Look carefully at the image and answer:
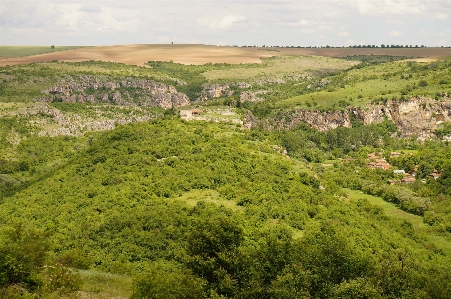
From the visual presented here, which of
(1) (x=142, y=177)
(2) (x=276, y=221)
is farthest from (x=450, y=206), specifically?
(1) (x=142, y=177)

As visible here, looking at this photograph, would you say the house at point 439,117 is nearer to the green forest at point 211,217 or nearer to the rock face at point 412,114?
the rock face at point 412,114

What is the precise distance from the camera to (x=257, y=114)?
5541 inches

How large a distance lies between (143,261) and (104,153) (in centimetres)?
2660

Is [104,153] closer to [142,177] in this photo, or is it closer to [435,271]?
[142,177]

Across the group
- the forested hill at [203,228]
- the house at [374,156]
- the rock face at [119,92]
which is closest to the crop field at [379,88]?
the house at [374,156]

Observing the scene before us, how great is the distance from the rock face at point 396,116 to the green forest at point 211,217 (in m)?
12.4

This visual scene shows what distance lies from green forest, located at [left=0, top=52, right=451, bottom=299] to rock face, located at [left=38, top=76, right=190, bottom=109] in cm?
4013

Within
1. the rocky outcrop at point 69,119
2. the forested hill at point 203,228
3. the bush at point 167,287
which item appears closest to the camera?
the bush at point 167,287

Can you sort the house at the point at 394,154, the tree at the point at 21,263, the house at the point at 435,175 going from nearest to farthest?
the tree at the point at 21,263, the house at the point at 435,175, the house at the point at 394,154

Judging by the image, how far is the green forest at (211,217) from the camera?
3756cm

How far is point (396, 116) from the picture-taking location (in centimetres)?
14488

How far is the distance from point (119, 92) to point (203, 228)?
487 ft

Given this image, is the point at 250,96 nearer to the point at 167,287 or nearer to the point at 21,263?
the point at 21,263

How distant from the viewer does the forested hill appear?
3703 centimetres
